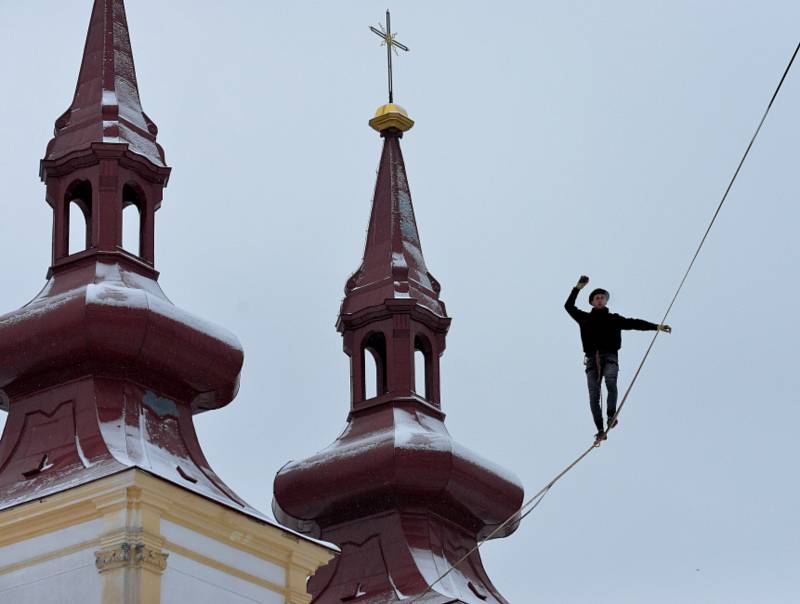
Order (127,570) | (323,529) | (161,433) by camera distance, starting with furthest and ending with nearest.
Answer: (323,529)
(161,433)
(127,570)

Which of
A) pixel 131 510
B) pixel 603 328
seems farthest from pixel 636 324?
pixel 131 510

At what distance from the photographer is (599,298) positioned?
18.8 meters

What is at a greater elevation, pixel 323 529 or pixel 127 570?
pixel 323 529

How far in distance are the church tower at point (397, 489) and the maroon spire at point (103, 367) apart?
3.25 metres

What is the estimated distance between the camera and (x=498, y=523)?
30938mm

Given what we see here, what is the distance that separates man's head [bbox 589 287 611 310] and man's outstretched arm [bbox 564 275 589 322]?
128 mm

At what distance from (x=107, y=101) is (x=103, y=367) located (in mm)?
3286

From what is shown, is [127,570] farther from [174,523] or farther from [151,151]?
[151,151]

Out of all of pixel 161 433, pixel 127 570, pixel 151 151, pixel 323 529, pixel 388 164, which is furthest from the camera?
pixel 388 164

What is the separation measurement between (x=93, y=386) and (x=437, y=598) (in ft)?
15.3

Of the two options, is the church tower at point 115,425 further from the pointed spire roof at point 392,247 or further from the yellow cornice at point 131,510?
the pointed spire roof at point 392,247

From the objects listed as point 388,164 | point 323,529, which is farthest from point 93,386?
point 388,164

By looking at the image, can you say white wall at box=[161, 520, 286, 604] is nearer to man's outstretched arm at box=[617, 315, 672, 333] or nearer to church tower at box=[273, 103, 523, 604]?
church tower at box=[273, 103, 523, 604]

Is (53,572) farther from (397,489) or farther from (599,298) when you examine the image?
(599,298)
